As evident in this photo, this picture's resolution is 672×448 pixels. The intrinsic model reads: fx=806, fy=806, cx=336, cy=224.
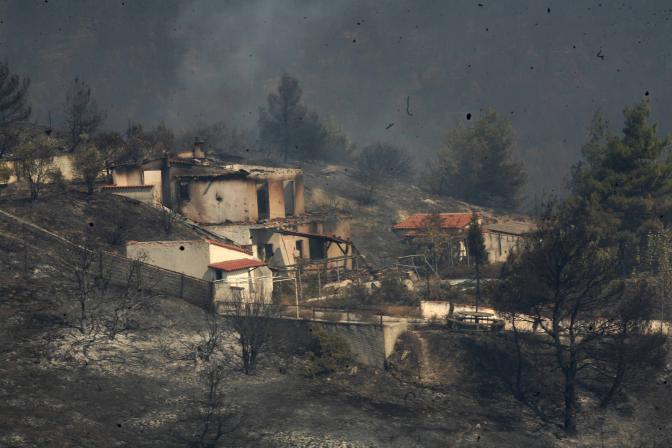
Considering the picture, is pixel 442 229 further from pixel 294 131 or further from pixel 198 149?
pixel 294 131

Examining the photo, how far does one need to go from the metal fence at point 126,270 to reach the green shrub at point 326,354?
584cm

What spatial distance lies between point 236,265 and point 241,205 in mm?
16543

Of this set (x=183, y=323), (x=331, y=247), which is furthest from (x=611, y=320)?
(x=331, y=247)

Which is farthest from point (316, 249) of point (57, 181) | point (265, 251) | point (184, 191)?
point (57, 181)

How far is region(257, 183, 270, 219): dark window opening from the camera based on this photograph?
Answer: 200 ft

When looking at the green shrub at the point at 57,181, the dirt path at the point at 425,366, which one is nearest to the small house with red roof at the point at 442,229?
the dirt path at the point at 425,366

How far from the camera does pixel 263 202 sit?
61469mm

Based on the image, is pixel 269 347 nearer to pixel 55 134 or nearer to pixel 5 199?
pixel 5 199

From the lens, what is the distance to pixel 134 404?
94.4ft

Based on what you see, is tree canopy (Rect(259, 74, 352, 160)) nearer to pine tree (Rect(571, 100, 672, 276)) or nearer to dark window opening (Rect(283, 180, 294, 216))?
dark window opening (Rect(283, 180, 294, 216))

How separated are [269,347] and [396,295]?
1079cm

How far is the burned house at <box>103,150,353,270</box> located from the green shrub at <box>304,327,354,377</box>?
15.8 m

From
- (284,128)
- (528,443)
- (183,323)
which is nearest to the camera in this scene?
(528,443)

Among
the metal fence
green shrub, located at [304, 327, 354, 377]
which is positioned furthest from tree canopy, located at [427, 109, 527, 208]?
green shrub, located at [304, 327, 354, 377]
